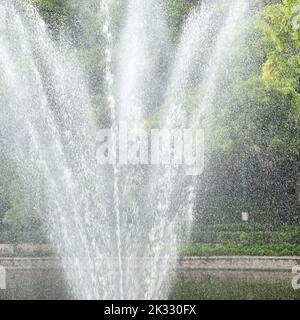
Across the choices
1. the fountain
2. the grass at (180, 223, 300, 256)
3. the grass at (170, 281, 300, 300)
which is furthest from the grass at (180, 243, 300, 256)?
the grass at (170, 281, 300, 300)

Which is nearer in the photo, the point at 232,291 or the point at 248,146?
the point at 232,291

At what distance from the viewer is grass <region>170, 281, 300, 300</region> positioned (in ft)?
46.6

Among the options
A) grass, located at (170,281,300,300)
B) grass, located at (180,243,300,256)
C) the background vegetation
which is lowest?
grass, located at (170,281,300,300)

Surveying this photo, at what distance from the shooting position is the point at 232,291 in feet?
48.6

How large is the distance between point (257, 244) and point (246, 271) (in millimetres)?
1195

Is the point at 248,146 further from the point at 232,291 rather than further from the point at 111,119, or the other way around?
the point at 232,291

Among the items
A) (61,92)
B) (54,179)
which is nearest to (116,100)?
(61,92)

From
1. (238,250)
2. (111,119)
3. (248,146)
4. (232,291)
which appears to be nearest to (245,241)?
(238,250)

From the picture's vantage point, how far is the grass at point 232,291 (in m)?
14.2

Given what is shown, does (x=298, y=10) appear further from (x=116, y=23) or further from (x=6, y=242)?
(x=6, y=242)

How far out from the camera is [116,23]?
22.2 meters

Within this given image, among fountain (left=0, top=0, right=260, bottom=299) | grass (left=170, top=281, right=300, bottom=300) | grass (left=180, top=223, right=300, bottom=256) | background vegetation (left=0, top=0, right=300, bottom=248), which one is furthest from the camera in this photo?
fountain (left=0, top=0, right=260, bottom=299)

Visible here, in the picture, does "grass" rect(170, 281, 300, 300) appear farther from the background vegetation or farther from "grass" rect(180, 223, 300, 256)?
the background vegetation

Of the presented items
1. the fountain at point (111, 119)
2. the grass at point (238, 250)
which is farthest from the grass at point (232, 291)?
the grass at point (238, 250)
